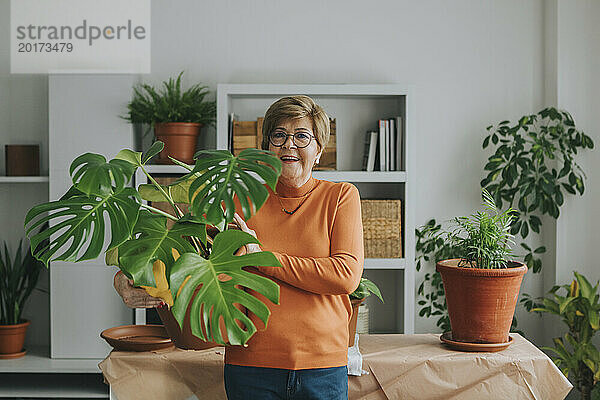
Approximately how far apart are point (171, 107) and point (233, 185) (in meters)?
2.23

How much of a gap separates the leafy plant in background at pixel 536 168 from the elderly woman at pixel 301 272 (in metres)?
2.00

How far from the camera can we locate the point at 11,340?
3592mm

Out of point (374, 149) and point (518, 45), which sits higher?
point (518, 45)

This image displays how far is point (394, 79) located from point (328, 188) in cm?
213

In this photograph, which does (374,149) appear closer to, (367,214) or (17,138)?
(367,214)

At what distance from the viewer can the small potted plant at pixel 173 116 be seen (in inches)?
139

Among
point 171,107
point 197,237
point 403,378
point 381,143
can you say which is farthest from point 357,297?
point 171,107

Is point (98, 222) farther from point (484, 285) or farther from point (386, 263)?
point (386, 263)

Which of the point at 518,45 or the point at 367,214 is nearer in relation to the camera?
the point at 367,214

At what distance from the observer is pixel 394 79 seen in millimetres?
3791

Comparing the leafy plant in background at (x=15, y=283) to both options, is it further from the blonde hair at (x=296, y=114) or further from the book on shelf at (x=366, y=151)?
the blonde hair at (x=296, y=114)

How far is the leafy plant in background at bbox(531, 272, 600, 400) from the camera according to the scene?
3.32 m

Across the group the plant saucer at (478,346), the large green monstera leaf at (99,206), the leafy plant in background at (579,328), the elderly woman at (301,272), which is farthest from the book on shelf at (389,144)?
the large green monstera leaf at (99,206)

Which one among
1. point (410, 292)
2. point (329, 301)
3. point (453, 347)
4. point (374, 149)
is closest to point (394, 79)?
point (374, 149)
